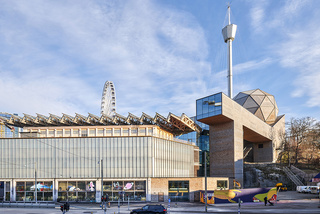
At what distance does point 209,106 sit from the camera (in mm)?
55969

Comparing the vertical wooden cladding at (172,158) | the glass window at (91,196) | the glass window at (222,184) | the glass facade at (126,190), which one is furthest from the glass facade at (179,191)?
the glass window at (91,196)

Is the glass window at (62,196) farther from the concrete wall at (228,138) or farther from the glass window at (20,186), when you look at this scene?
the concrete wall at (228,138)

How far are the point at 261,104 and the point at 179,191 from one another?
4936 cm

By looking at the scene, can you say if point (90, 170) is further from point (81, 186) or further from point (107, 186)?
point (107, 186)

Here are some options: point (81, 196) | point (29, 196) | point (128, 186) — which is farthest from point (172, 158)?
point (29, 196)

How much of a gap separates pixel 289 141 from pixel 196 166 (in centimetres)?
2889

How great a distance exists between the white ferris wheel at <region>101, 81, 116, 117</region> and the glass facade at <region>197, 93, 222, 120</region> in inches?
908

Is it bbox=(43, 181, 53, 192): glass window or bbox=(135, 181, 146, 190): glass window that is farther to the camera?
bbox=(43, 181, 53, 192): glass window

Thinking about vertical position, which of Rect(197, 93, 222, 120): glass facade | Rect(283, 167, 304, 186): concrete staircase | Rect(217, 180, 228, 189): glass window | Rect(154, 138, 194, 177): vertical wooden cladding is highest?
Rect(197, 93, 222, 120): glass facade

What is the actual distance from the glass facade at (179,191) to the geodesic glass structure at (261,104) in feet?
152

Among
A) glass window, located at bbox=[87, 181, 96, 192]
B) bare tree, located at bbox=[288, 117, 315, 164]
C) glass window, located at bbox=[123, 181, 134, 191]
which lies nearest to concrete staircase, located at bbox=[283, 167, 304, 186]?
bare tree, located at bbox=[288, 117, 315, 164]

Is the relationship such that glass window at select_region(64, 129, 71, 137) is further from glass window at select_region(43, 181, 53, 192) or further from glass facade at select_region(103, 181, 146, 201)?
glass facade at select_region(103, 181, 146, 201)

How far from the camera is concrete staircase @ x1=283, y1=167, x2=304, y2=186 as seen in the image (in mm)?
63375

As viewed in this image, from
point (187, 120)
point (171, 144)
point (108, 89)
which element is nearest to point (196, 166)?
point (187, 120)
